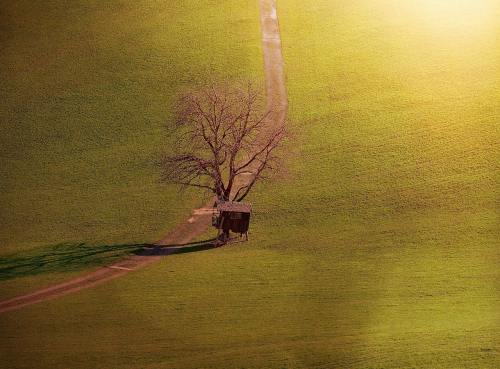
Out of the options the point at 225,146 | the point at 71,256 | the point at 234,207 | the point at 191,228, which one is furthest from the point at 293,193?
the point at 71,256

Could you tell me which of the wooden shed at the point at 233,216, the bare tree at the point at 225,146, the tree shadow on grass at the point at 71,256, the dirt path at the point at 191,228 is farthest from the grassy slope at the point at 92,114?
the wooden shed at the point at 233,216

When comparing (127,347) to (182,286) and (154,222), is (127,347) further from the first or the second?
(154,222)

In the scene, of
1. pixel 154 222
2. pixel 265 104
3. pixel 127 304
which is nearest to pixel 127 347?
pixel 127 304

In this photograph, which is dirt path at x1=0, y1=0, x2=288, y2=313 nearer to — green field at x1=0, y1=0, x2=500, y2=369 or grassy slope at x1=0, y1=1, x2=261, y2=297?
green field at x1=0, y1=0, x2=500, y2=369

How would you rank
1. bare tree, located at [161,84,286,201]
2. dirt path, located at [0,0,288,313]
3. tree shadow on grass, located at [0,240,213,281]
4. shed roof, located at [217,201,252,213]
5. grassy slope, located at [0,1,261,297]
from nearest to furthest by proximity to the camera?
1. dirt path, located at [0,0,288,313]
2. tree shadow on grass, located at [0,240,213,281]
3. shed roof, located at [217,201,252,213]
4. bare tree, located at [161,84,286,201]
5. grassy slope, located at [0,1,261,297]

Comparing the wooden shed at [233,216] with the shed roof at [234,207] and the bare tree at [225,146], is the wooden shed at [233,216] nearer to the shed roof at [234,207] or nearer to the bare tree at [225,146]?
the shed roof at [234,207]

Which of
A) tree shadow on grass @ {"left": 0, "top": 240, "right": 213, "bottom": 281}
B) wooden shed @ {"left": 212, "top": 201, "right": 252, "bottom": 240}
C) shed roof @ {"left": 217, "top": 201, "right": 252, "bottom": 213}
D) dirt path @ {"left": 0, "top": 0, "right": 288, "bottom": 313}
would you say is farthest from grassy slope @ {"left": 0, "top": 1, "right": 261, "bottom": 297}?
shed roof @ {"left": 217, "top": 201, "right": 252, "bottom": 213}
